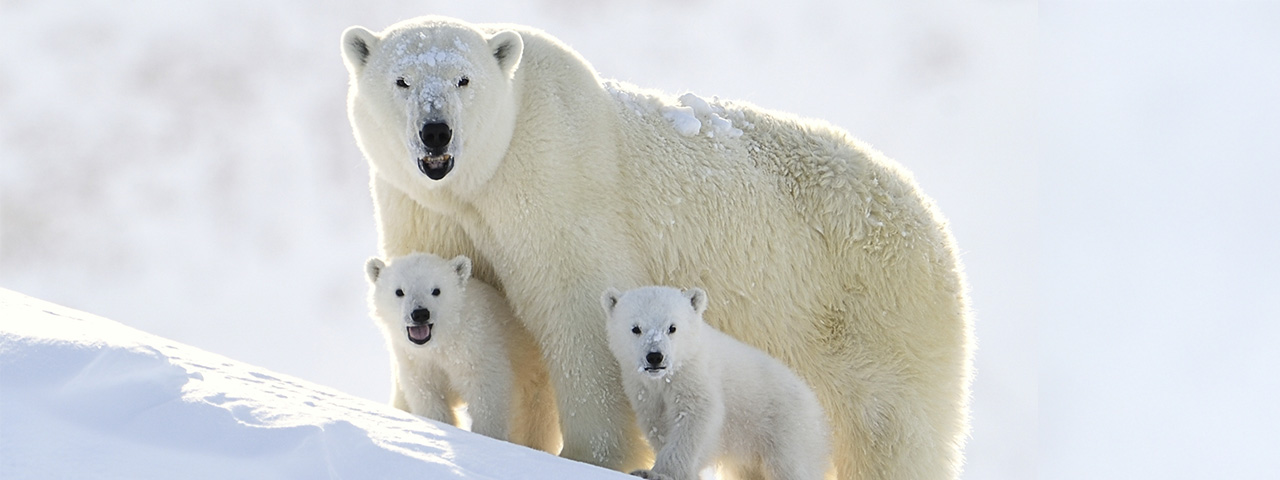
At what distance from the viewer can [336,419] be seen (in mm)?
4355

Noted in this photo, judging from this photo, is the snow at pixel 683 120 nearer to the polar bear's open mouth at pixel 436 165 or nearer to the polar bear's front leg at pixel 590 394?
the polar bear's front leg at pixel 590 394

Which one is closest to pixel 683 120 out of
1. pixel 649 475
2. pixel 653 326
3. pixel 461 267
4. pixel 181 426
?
pixel 461 267

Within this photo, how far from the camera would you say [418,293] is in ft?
19.4

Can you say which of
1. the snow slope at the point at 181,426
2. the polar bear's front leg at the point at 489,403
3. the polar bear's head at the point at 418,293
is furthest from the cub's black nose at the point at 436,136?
the snow slope at the point at 181,426

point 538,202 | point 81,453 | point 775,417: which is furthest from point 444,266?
point 81,453

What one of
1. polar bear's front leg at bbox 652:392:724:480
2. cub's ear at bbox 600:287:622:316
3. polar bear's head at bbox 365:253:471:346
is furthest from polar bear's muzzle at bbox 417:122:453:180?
polar bear's front leg at bbox 652:392:724:480

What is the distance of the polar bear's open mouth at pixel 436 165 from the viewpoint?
5598 millimetres

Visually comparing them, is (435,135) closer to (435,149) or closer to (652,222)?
(435,149)

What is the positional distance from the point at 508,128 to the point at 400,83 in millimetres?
554

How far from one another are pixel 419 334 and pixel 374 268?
55 cm

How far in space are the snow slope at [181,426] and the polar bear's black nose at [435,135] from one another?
1.26 meters

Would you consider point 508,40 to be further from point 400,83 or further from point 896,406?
point 896,406

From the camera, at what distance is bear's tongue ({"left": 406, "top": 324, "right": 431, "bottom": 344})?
586cm

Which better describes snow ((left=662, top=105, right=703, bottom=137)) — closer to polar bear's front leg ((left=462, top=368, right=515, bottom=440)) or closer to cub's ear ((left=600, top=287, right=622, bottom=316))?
cub's ear ((left=600, top=287, right=622, bottom=316))
